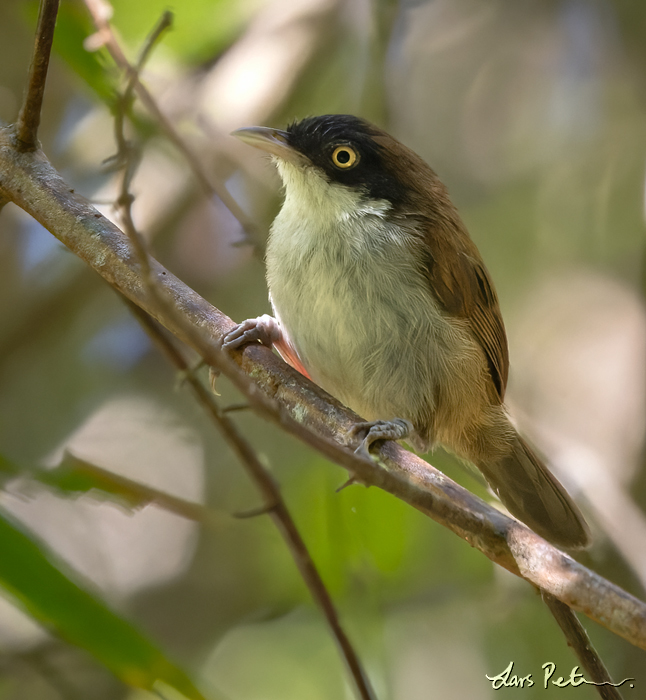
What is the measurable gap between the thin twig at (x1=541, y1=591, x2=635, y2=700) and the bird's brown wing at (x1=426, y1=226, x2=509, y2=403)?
1.42 metres

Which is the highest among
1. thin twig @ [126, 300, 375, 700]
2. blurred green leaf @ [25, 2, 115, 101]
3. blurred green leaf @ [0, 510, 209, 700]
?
blurred green leaf @ [25, 2, 115, 101]

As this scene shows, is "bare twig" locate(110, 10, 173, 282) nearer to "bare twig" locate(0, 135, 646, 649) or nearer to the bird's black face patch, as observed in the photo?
"bare twig" locate(0, 135, 646, 649)

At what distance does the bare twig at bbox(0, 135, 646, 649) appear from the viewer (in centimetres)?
161

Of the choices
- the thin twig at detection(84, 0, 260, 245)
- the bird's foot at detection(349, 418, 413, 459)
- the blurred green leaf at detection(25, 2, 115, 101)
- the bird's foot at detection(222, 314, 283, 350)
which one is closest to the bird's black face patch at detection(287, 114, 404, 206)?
the thin twig at detection(84, 0, 260, 245)

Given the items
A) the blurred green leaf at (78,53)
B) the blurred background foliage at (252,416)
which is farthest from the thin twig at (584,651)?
the blurred green leaf at (78,53)

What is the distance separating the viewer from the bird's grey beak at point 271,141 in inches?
124

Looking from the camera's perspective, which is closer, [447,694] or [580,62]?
[447,694]

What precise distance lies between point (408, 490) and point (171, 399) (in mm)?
3936

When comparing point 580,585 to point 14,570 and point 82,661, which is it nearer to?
point 14,570

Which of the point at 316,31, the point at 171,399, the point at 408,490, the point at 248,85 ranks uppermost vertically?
the point at 316,31


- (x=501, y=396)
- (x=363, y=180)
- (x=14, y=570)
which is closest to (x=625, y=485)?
(x=501, y=396)

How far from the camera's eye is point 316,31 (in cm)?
474

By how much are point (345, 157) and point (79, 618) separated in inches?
85.7

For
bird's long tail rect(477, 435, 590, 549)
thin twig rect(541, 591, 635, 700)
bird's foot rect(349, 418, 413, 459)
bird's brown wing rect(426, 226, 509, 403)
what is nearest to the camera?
thin twig rect(541, 591, 635, 700)
